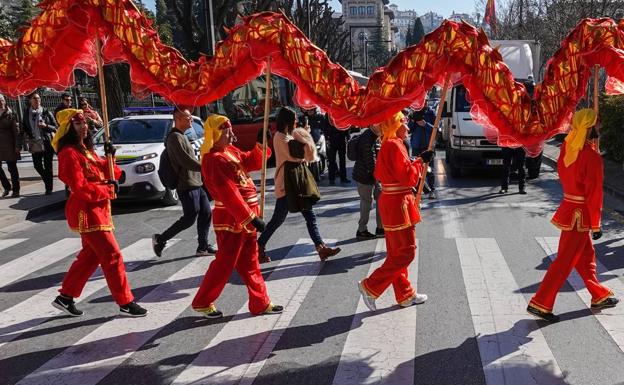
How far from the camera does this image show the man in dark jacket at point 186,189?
6.46 m

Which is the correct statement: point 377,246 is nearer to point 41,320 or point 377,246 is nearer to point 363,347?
point 363,347

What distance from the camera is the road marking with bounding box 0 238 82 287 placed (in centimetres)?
645

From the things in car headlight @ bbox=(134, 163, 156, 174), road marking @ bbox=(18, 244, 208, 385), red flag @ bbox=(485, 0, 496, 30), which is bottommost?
road marking @ bbox=(18, 244, 208, 385)

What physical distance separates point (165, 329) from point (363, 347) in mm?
1736

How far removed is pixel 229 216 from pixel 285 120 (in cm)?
185

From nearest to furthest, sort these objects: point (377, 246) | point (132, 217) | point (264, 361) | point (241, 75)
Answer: point (264, 361), point (241, 75), point (377, 246), point (132, 217)

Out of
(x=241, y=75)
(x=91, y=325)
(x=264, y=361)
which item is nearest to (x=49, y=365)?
(x=91, y=325)

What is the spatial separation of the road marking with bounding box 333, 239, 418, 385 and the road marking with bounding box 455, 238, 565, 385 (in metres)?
0.56

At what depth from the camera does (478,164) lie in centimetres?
1255

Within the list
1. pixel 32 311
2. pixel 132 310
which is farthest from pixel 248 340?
pixel 32 311

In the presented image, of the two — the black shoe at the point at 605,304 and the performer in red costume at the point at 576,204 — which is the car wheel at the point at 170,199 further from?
the black shoe at the point at 605,304

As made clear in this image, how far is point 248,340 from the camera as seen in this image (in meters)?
4.57

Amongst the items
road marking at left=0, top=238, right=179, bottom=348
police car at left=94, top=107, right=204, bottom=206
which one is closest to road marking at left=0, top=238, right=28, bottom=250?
police car at left=94, top=107, right=204, bottom=206

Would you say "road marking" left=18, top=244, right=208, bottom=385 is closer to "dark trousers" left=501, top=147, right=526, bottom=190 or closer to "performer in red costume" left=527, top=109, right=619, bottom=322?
"performer in red costume" left=527, top=109, right=619, bottom=322
